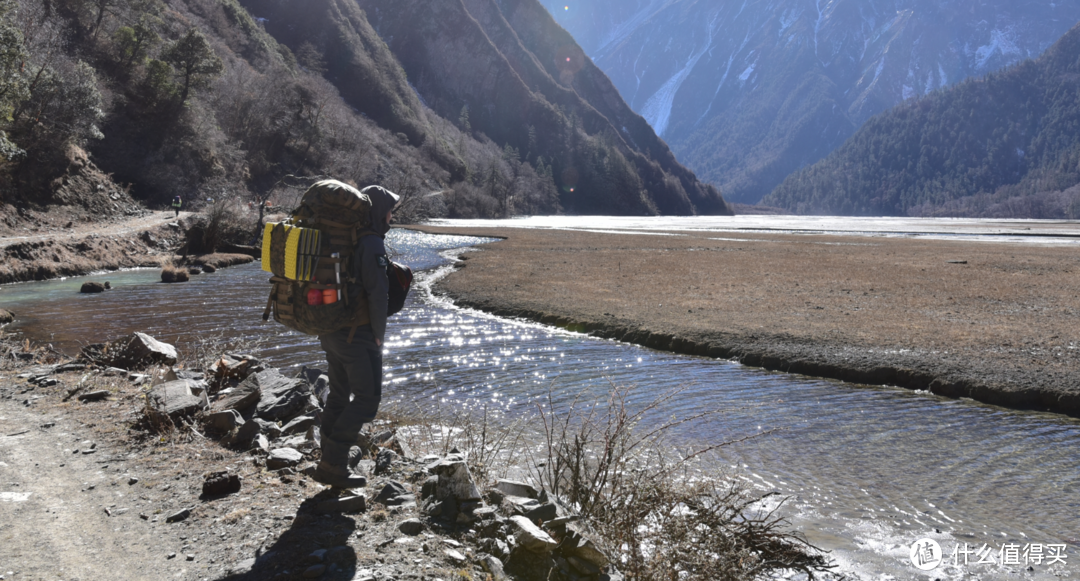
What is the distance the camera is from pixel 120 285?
2131cm

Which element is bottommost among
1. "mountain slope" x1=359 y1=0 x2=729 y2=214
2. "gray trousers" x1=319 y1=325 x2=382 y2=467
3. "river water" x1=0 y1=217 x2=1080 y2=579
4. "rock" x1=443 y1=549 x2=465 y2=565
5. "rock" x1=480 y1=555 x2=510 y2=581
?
"river water" x1=0 y1=217 x2=1080 y2=579

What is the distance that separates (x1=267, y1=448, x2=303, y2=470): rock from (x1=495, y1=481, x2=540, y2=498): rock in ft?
6.25

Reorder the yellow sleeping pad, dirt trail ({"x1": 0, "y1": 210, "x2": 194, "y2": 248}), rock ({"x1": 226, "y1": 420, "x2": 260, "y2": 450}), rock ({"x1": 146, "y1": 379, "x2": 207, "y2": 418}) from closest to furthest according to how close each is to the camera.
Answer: the yellow sleeping pad, rock ({"x1": 226, "y1": 420, "x2": 260, "y2": 450}), rock ({"x1": 146, "y1": 379, "x2": 207, "y2": 418}), dirt trail ({"x1": 0, "y1": 210, "x2": 194, "y2": 248})

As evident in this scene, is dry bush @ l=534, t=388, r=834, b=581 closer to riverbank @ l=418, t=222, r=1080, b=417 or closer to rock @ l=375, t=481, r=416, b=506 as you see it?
rock @ l=375, t=481, r=416, b=506

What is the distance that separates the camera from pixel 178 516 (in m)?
4.32

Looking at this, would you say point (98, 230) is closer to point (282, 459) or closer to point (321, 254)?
point (282, 459)

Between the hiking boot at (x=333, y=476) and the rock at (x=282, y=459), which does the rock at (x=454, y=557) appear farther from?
the rock at (x=282, y=459)

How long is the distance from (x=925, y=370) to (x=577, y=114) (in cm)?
17296

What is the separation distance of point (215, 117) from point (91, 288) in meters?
50.8

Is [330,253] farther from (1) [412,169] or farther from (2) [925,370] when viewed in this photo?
(1) [412,169]

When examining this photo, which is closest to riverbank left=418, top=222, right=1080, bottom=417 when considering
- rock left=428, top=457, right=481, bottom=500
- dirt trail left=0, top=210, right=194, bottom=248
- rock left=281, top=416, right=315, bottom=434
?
rock left=281, top=416, right=315, bottom=434

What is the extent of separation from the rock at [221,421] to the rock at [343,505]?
2.35 meters

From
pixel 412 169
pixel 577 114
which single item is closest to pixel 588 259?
pixel 412 169

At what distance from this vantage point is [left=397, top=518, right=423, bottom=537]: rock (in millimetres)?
4301
